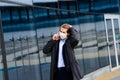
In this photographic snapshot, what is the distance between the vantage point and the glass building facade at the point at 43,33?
8859 millimetres

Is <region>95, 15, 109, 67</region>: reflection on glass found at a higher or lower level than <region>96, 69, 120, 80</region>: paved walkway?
higher

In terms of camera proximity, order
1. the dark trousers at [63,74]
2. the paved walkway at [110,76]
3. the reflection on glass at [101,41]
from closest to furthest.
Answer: the dark trousers at [63,74] → the paved walkway at [110,76] → the reflection on glass at [101,41]

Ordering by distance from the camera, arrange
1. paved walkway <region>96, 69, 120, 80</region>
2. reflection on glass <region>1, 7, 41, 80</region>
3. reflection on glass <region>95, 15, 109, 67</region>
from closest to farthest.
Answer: reflection on glass <region>1, 7, 41, 80</region> → paved walkway <region>96, 69, 120, 80</region> → reflection on glass <region>95, 15, 109, 67</region>

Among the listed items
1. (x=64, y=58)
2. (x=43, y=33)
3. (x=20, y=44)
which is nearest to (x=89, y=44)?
(x=43, y=33)

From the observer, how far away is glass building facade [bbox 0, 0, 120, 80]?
8859 millimetres

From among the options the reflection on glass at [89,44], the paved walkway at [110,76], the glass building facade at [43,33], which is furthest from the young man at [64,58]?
the paved walkway at [110,76]

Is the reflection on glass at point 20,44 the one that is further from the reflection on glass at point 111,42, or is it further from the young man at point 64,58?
the reflection on glass at point 111,42

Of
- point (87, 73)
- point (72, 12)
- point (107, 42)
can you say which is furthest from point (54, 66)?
point (107, 42)

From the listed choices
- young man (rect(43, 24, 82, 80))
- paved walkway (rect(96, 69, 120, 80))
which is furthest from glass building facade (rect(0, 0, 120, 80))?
young man (rect(43, 24, 82, 80))

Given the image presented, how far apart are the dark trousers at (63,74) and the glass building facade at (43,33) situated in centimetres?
152

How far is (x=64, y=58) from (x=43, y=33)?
3.08m

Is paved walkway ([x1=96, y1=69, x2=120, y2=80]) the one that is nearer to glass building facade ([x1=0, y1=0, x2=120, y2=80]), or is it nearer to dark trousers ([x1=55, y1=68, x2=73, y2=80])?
glass building facade ([x1=0, y1=0, x2=120, y2=80])

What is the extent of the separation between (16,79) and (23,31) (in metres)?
1.05

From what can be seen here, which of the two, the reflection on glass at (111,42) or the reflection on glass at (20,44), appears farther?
the reflection on glass at (111,42)
